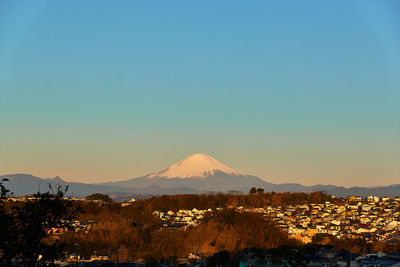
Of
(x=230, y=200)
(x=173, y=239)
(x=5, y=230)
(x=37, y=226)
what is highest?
(x=230, y=200)

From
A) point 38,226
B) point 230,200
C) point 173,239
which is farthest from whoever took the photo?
point 230,200

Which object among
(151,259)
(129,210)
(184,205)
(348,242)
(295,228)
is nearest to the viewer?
(151,259)

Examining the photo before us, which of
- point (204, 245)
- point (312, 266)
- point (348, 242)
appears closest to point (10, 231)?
point (312, 266)

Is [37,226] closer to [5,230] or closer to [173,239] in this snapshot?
[5,230]

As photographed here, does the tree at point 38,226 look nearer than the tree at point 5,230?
No

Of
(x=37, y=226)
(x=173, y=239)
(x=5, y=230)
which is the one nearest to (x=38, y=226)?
(x=37, y=226)

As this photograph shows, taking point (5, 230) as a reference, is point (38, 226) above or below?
above

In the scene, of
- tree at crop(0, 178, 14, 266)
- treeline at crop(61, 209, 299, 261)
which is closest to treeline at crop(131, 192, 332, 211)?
treeline at crop(61, 209, 299, 261)

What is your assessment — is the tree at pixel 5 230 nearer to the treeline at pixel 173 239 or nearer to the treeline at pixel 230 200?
the treeline at pixel 173 239

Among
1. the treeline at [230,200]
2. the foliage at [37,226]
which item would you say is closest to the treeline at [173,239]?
the foliage at [37,226]

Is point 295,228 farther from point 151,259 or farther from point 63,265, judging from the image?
point 63,265

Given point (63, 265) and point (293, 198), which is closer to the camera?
point (63, 265)
